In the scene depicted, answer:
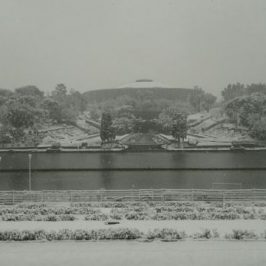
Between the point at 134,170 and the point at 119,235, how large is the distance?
2392 centimetres

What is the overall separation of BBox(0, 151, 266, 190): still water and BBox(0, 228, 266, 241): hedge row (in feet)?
56.0

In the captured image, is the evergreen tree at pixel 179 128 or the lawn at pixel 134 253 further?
the evergreen tree at pixel 179 128

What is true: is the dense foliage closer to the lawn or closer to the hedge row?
the hedge row

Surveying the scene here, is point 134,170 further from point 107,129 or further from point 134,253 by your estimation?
point 134,253

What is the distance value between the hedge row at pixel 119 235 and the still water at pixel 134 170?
17.1m

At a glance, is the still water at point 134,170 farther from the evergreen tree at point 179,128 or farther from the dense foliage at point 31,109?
the dense foliage at point 31,109

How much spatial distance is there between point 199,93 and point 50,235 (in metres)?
31.4

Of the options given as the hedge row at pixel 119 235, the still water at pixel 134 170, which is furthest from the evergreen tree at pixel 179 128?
the hedge row at pixel 119 235

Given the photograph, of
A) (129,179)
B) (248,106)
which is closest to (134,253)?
(129,179)

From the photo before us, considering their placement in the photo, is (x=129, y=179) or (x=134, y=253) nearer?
(x=134, y=253)

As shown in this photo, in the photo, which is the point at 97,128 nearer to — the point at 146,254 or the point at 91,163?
the point at 91,163

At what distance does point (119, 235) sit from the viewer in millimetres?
12898

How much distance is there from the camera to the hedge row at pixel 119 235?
1271 cm

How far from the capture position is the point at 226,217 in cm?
1556
